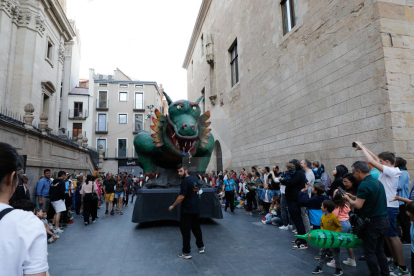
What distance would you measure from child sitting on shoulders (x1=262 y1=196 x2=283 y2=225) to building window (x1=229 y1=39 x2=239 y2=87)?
901 cm

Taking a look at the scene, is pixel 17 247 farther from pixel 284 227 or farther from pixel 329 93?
pixel 329 93

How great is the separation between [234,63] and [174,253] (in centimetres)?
1314

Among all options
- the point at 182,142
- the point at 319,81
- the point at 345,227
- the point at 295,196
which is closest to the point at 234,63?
the point at 319,81

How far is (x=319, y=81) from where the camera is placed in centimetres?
788

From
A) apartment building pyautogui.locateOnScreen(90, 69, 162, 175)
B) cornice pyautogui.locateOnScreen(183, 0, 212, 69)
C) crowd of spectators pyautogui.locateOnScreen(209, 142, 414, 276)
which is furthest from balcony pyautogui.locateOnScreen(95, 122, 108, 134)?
crowd of spectators pyautogui.locateOnScreen(209, 142, 414, 276)

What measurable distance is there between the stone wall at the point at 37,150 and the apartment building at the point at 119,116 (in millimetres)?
17743

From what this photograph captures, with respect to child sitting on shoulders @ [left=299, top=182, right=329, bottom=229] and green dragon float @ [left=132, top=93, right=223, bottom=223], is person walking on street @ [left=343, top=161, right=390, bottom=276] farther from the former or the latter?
green dragon float @ [left=132, top=93, right=223, bottom=223]

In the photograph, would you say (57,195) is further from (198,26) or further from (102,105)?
(102,105)

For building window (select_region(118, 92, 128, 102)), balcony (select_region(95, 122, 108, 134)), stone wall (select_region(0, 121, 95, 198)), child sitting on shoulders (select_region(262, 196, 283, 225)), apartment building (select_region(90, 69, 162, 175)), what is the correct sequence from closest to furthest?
child sitting on shoulders (select_region(262, 196, 283, 225)), stone wall (select_region(0, 121, 95, 198)), balcony (select_region(95, 122, 108, 134)), apartment building (select_region(90, 69, 162, 175)), building window (select_region(118, 92, 128, 102))

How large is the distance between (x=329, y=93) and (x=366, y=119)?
1.54 m

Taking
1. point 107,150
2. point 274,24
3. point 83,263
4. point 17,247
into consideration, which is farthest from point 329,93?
point 107,150

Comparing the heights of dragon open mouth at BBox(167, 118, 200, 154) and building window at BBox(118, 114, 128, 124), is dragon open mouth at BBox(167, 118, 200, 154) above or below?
below

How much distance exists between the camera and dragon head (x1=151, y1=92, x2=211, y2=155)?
19.5 feet

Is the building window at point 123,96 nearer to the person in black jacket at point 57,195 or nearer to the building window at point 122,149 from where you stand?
the building window at point 122,149
